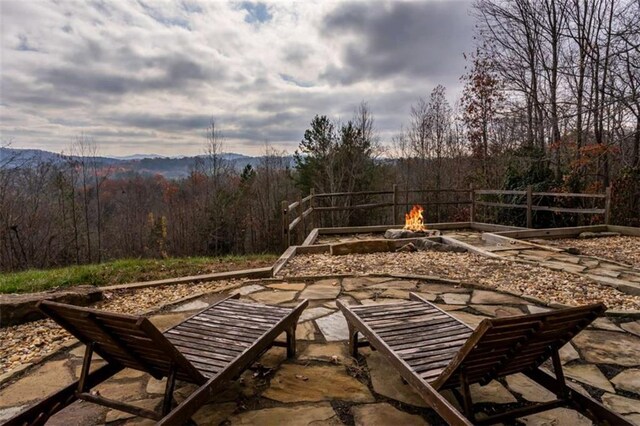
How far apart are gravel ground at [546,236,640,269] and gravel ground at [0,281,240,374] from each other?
221 inches

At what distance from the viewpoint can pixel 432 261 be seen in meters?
5.32

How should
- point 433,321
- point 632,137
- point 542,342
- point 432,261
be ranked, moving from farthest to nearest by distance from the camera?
point 632,137 → point 432,261 → point 433,321 → point 542,342

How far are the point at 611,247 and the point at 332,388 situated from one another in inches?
252

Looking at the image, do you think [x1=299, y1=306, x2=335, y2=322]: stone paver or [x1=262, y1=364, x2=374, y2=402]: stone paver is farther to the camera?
[x1=299, y1=306, x2=335, y2=322]: stone paver

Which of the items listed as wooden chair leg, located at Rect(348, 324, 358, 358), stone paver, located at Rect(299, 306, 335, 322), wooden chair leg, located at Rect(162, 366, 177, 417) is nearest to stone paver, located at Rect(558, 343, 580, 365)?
wooden chair leg, located at Rect(348, 324, 358, 358)

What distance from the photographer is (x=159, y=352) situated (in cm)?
166

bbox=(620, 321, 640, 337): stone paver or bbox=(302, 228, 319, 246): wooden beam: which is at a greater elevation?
bbox=(302, 228, 319, 246): wooden beam

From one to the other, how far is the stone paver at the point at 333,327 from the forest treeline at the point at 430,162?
7.35 m

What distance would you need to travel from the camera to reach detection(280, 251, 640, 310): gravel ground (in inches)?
144

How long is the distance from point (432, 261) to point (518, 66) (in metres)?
8.27

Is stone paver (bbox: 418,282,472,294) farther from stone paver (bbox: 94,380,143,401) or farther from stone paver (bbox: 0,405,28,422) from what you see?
stone paver (bbox: 0,405,28,422)

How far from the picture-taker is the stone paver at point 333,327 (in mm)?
2840

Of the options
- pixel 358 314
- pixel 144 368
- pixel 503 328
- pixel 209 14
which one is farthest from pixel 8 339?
pixel 209 14

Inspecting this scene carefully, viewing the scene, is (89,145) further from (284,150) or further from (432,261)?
(432,261)
